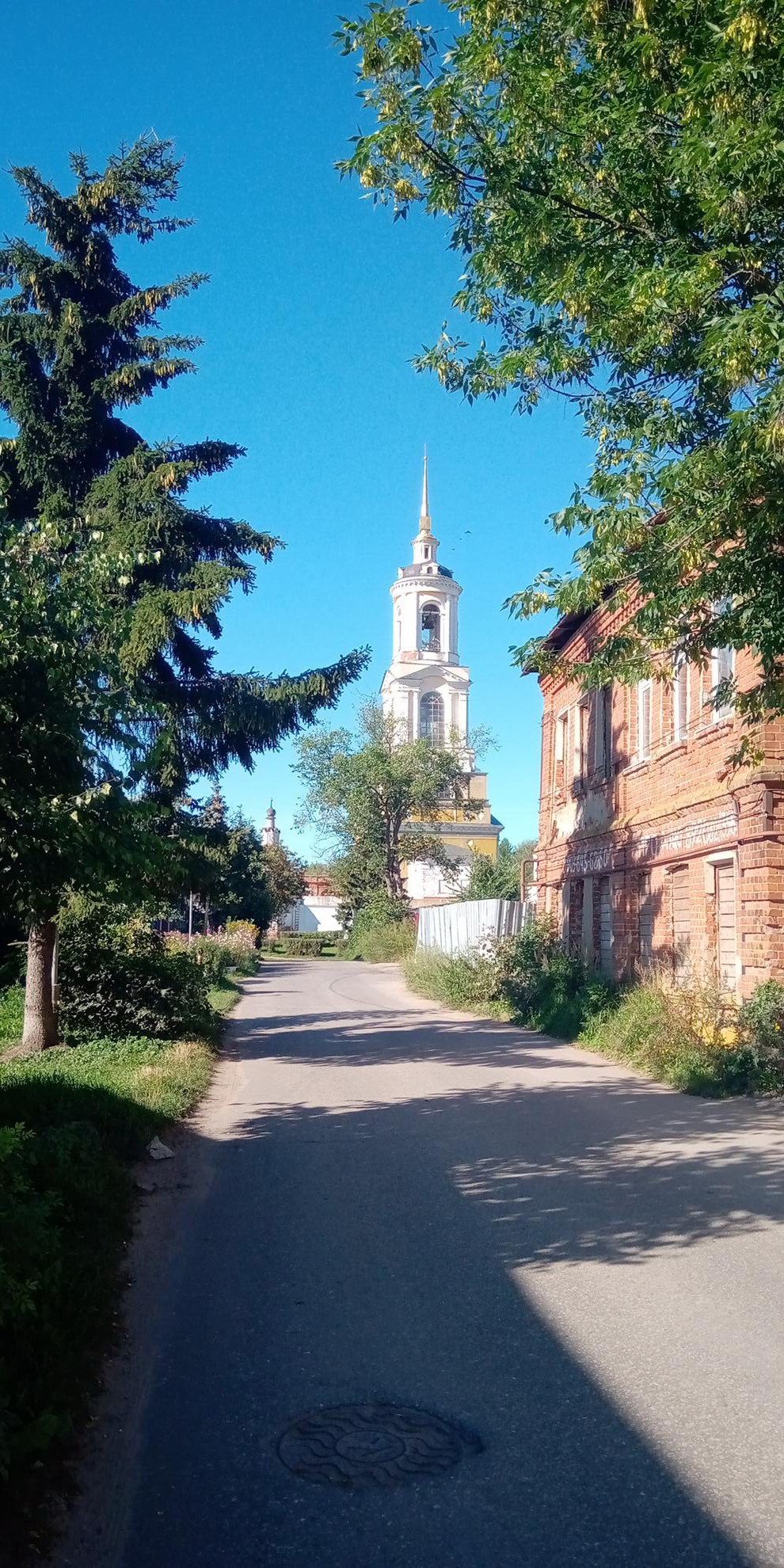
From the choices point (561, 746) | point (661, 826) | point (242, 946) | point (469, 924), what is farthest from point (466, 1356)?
point (242, 946)

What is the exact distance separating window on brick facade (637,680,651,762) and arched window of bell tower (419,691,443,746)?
51047 millimetres

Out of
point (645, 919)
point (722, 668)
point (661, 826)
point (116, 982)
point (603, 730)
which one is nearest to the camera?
point (722, 668)

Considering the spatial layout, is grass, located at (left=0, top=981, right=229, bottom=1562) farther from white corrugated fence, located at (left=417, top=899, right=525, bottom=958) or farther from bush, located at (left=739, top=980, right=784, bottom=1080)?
white corrugated fence, located at (left=417, top=899, right=525, bottom=958)

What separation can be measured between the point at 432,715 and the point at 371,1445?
69.1m

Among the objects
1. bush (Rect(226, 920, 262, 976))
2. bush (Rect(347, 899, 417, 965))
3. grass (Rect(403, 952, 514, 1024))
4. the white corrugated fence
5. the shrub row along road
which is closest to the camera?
the shrub row along road

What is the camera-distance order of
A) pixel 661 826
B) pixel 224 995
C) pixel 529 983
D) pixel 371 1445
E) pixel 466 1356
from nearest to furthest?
pixel 371 1445
pixel 466 1356
pixel 661 826
pixel 529 983
pixel 224 995

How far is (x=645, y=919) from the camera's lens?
62.6ft

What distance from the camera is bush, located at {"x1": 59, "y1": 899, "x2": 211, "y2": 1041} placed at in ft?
52.9

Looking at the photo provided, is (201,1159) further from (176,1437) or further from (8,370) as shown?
(8,370)

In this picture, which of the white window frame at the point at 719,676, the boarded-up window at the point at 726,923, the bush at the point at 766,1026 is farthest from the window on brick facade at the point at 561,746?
the bush at the point at 766,1026

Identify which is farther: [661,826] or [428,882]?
[428,882]

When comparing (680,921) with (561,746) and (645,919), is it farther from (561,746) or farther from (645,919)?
(561,746)

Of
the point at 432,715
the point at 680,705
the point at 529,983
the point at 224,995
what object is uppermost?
the point at 432,715

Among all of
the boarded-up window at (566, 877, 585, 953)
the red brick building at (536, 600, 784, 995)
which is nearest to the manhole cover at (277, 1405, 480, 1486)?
the red brick building at (536, 600, 784, 995)
